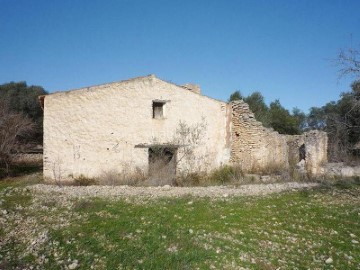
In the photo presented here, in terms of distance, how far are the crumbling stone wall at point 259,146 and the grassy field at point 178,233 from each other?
8.08m

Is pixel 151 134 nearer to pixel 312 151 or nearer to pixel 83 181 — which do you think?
pixel 83 181

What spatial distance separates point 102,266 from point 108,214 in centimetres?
A: 249

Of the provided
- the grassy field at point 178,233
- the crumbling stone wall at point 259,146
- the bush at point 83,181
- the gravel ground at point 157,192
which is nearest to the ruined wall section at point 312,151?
the crumbling stone wall at point 259,146

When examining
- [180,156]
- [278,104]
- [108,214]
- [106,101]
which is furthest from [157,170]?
[278,104]

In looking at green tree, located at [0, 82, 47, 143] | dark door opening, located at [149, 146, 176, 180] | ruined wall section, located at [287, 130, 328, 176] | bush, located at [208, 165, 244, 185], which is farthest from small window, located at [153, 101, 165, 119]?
green tree, located at [0, 82, 47, 143]

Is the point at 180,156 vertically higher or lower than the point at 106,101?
lower

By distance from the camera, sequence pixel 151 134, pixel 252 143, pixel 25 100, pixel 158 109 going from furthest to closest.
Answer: pixel 25 100 → pixel 252 143 → pixel 158 109 → pixel 151 134

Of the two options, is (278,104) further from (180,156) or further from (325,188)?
(325,188)

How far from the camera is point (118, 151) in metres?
14.4

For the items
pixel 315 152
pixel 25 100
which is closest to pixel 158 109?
pixel 315 152

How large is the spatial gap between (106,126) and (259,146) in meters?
8.56

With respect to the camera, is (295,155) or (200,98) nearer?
(200,98)

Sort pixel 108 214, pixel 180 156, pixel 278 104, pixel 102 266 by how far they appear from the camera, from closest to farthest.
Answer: pixel 102 266
pixel 108 214
pixel 180 156
pixel 278 104

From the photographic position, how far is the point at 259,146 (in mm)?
17594
